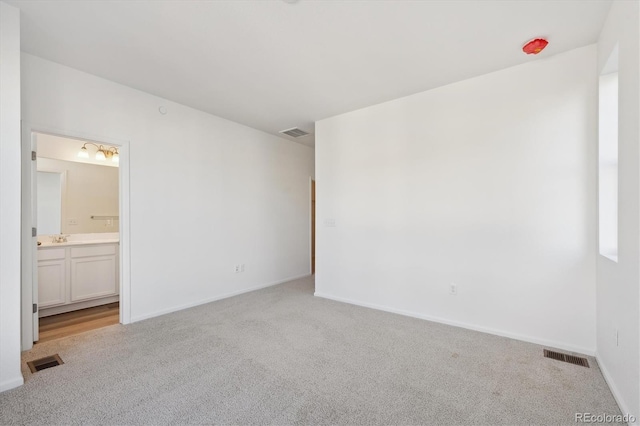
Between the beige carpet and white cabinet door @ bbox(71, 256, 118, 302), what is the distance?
128 cm

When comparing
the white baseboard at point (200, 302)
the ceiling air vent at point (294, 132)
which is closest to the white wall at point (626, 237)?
the ceiling air vent at point (294, 132)

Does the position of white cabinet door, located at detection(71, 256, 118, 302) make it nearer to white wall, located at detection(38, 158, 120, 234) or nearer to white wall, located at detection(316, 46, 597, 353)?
white wall, located at detection(38, 158, 120, 234)

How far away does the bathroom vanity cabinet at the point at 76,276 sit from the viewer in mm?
3668

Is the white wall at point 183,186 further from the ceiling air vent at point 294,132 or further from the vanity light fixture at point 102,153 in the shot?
the vanity light fixture at point 102,153

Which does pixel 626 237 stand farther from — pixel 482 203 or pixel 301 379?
pixel 301 379

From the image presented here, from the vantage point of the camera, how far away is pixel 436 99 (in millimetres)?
3389

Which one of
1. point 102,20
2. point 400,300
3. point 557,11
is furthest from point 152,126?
point 557,11

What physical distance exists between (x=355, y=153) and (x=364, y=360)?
2.67 metres

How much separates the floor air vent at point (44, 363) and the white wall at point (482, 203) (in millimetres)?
3044

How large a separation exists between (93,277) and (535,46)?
572 centimetres

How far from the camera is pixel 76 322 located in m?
3.50

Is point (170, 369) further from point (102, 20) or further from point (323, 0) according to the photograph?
point (323, 0)

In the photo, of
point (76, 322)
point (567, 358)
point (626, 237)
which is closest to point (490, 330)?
point (567, 358)

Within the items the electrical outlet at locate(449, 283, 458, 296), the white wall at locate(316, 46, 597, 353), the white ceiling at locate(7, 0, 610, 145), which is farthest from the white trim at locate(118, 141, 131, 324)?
the electrical outlet at locate(449, 283, 458, 296)
